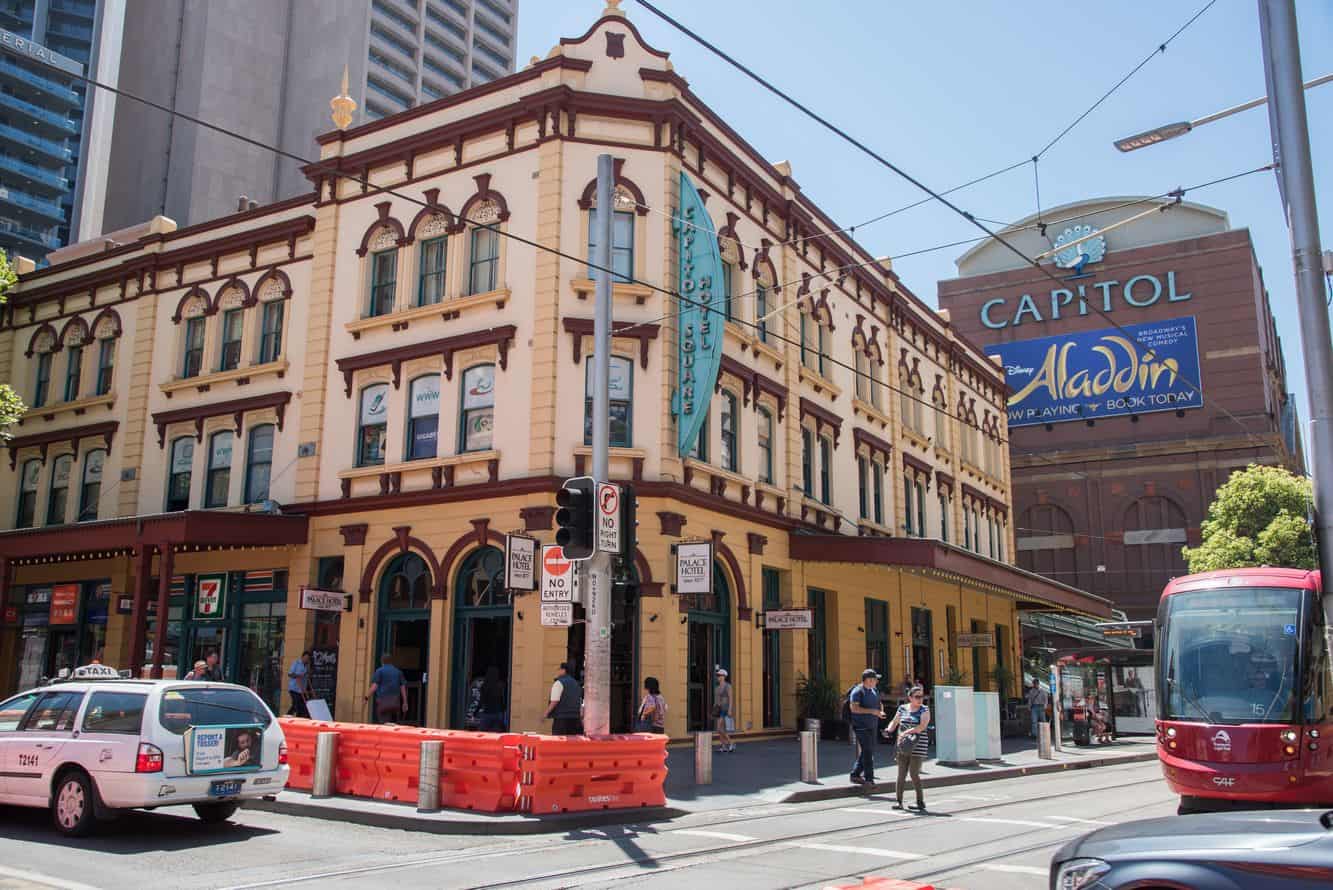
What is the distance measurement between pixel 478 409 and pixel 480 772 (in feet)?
36.6

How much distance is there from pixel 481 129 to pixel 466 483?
306 inches

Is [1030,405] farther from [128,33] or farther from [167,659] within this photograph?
[128,33]

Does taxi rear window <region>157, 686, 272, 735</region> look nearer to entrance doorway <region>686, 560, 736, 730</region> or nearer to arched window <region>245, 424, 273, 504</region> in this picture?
entrance doorway <region>686, 560, 736, 730</region>

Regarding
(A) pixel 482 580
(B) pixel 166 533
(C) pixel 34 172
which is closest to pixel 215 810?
(A) pixel 482 580

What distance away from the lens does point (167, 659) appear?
2703cm

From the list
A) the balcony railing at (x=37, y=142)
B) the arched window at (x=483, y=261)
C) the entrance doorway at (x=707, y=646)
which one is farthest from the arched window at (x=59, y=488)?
the balcony railing at (x=37, y=142)

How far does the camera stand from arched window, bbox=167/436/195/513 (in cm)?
2820

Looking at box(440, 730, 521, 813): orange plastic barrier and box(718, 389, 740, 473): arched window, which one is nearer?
box(440, 730, 521, 813): orange plastic barrier

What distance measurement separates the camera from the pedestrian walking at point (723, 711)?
70.4 ft

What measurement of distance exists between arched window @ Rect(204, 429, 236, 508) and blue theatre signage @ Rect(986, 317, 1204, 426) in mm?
50653

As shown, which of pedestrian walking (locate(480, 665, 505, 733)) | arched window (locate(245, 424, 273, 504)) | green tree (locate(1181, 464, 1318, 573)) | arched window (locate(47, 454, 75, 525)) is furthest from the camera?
green tree (locate(1181, 464, 1318, 573))

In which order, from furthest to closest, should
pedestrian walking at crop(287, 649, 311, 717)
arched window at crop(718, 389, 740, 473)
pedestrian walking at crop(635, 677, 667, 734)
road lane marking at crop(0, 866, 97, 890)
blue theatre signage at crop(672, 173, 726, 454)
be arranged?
arched window at crop(718, 389, 740, 473), pedestrian walking at crop(287, 649, 311, 717), blue theatre signage at crop(672, 173, 726, 454), pedestrian walking at crop(635, 677, 667, 734), road lane marking at crop(0, 866, 97, 890)

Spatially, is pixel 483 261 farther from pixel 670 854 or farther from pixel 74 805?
pixel 670 854

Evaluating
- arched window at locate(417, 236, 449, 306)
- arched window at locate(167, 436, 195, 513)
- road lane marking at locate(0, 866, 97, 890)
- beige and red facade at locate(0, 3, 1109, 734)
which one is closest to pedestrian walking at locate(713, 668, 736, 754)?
beige and red facade at locate(0, 3, 1109, 734)
